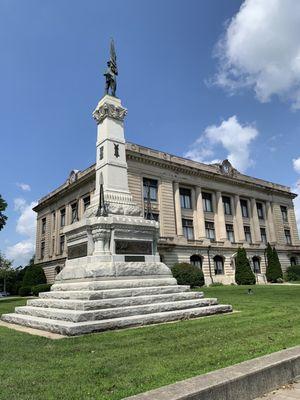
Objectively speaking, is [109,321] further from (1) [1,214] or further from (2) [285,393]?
(1) [1,214]

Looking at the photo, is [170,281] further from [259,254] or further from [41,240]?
[41,240]

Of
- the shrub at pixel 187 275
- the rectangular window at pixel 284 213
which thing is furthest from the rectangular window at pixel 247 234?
the shrub at pixel 187 275

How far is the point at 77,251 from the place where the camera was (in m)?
14.0

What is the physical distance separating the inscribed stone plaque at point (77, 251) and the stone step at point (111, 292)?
165 cm

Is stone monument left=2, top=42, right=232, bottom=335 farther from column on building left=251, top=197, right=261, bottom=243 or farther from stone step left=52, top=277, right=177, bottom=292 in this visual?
column on building left=251, top=197, right=261, bottom=243

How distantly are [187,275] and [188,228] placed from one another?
14153mm

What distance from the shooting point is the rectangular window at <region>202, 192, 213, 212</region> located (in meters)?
50.9

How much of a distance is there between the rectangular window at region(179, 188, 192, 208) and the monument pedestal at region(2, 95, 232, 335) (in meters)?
32.5

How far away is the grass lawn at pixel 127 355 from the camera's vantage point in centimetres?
492

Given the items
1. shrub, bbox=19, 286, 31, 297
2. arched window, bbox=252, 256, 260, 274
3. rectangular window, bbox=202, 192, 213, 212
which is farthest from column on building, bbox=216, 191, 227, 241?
shrub, bbox=19, 286, 31, 297

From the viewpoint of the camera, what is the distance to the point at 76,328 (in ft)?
28.6

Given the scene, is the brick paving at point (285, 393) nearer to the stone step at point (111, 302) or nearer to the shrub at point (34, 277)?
the stone step at point (111, 302)

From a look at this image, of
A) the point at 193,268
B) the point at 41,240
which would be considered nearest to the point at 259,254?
the point at 193,268

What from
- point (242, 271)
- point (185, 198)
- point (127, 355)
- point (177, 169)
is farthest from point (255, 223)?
point (127, 355)
